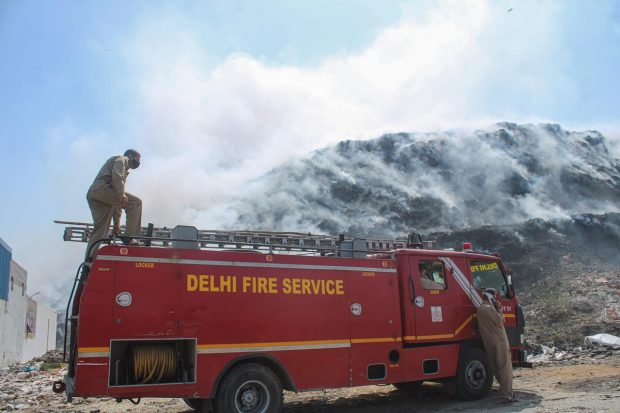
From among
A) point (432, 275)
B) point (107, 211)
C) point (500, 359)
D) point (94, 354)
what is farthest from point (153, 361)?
point (500, 359)

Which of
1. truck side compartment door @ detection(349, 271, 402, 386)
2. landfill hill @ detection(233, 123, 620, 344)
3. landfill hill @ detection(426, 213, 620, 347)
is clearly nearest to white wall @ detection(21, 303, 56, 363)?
landfill hill @ detection(233, 123, 620, 344)

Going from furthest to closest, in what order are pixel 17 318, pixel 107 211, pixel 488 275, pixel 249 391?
pixel 17 318 < pixel 488 275 < pixel 107 211 < pixel 249 391

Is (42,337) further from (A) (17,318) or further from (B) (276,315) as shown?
(B) (276,315)

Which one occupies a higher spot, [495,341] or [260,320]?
[260,320]

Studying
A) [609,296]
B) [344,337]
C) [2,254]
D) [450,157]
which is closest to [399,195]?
[450,157]

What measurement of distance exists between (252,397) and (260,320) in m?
0.96

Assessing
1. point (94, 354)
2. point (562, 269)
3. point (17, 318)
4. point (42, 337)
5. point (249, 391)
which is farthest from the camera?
point (42, 337)

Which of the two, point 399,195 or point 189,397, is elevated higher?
point 399,195

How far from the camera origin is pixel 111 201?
664 cm

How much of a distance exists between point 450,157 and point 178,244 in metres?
40.6

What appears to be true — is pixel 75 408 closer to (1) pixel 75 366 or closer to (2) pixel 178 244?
(1) pixel 75 366

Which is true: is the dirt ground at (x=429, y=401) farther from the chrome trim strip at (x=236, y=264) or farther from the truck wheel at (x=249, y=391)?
the chrome trim strip at (x=236, y=264)

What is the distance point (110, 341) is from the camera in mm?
5664

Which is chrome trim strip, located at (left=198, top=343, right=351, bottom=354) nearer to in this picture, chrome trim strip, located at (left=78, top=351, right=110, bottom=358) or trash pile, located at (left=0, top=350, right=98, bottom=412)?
chrome trim strip, located at (left=78, top=351, right=110, bottom=358)
